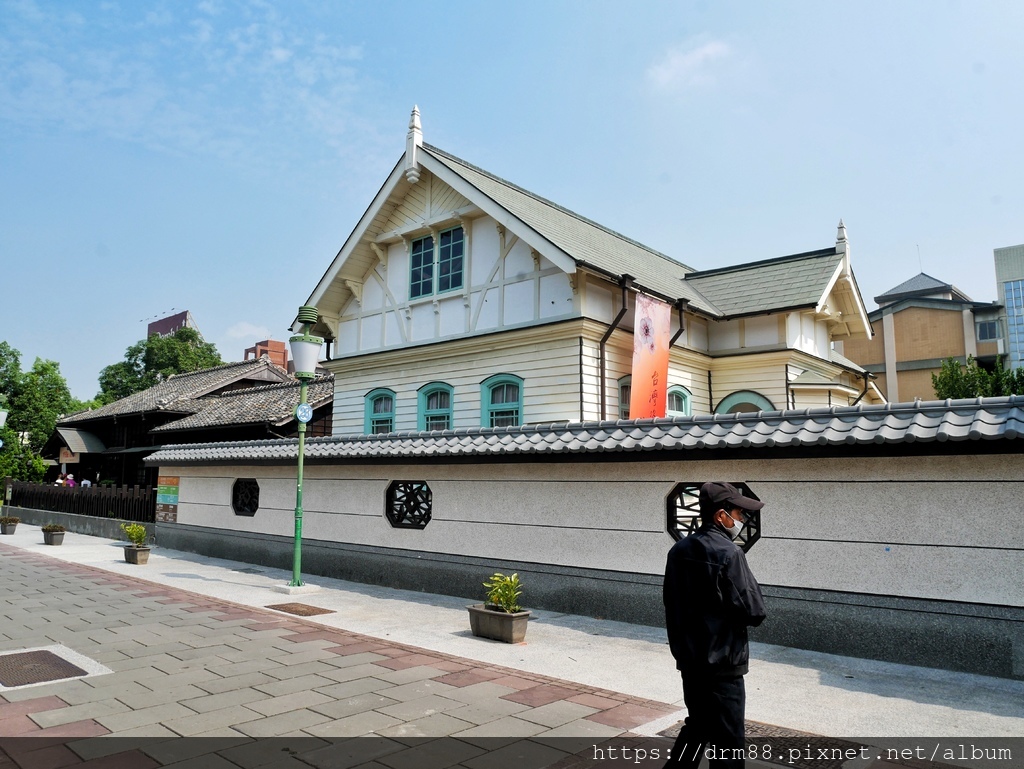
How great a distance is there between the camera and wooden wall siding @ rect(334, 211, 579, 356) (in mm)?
15023

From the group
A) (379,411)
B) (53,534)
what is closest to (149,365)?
(53,534)

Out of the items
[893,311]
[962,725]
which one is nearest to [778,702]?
[962,725]

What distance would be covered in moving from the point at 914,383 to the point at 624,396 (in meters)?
37.1

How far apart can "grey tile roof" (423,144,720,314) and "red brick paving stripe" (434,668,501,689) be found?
337 inches

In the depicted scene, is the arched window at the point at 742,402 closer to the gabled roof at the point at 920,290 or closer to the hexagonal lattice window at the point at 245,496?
the hexagonal lattice window at the point at 245,496

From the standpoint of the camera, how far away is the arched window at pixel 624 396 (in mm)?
15195

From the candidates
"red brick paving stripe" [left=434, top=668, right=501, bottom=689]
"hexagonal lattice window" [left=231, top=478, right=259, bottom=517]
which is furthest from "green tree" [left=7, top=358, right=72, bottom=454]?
"red brick paving stripe" [left=434, top=668, right=501, bottom=689]

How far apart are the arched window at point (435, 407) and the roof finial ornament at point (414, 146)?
197 inches

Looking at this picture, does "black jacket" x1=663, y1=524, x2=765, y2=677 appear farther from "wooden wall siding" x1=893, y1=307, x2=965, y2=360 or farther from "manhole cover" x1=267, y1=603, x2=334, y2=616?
"wooden wall siding" x1=893, y1=307, x2=965, y2=360

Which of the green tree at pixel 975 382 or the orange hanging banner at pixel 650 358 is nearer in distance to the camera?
the orange hanging banner at pixel 650 358

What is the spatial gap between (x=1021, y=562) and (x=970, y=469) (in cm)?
93

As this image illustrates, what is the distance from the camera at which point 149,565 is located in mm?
14766

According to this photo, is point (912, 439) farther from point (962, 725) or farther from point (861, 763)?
point (861, 763)

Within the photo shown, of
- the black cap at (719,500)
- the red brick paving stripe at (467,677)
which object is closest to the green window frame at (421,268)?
the red brick paving stripe at (467,677)
